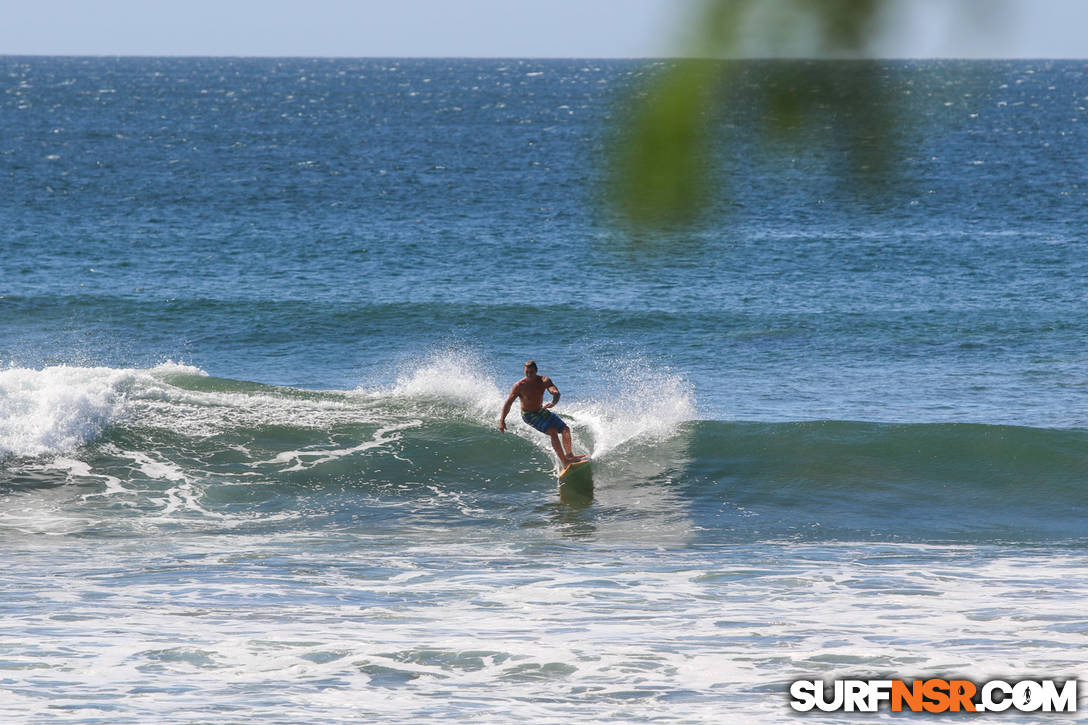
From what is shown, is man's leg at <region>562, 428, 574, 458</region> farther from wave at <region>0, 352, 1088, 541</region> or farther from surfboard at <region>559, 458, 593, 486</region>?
wave at <region>0, 352, 1088, 541</region>

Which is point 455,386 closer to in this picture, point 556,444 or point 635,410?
point 635,410

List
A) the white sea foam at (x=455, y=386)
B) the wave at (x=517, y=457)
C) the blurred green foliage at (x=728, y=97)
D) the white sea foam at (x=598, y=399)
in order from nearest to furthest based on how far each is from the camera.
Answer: the blurred green foliage at (x=728, y=97) → the wave at (x=517, y=457) → the white sea foam at (x=598, y=399) → the white sea foam at (x=455, y=386)

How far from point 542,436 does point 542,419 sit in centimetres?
283

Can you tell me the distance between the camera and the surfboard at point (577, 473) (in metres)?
16.9

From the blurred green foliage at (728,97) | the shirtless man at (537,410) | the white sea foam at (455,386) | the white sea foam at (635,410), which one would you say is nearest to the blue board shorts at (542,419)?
the shirtless man at (537,410)

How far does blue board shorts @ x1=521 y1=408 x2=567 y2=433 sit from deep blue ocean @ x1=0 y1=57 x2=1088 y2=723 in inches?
38.0

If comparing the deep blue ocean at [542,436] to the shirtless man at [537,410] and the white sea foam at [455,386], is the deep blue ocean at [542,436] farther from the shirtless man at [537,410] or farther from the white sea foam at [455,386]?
the shirtless man at [537,410]

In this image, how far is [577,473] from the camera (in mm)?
17125

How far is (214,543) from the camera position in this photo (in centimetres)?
1370

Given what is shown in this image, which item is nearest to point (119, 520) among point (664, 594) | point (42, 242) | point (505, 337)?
point (664, 594)

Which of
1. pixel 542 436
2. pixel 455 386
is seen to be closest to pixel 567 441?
pixel 542 436

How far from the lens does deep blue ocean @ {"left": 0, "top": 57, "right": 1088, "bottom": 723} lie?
2297 mm

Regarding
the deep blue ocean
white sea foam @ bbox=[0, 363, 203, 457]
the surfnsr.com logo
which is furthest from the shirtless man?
the surfnsr.com logo

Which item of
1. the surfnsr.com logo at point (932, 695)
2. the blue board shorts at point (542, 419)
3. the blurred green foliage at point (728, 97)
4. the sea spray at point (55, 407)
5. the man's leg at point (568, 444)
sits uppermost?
the sea spray at point (55, 407)
